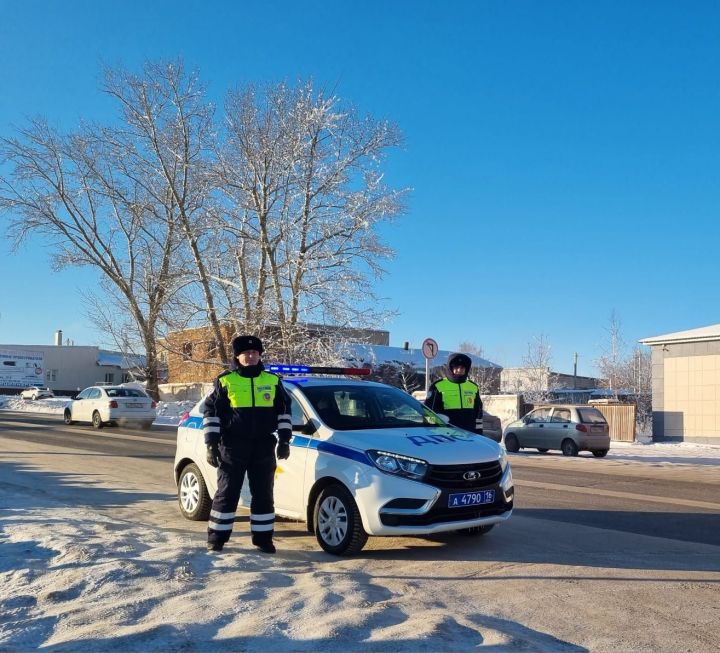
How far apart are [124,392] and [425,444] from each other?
23091mm

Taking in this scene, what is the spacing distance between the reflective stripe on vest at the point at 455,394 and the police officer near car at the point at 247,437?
2.94 m

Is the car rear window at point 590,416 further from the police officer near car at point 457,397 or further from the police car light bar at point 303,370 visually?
the police car light bar at point 303,370

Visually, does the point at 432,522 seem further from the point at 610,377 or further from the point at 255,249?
the point at 610,377

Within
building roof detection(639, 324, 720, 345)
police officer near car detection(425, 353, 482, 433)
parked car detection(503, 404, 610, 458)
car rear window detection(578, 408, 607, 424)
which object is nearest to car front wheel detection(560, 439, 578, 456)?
parked car detection(503, 404, 610, 458)

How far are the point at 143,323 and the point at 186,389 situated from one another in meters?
12.0

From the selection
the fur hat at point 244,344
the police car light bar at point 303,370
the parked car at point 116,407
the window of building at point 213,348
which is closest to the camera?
the fur hat at point 244,344

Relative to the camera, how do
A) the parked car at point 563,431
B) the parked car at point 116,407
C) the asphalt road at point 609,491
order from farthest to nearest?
the parked car at point 116,407 → the parked car at point 563,431 → the asphalt road at point 609,491

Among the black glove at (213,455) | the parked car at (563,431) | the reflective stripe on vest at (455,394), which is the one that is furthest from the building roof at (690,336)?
the black glove at (213,455)

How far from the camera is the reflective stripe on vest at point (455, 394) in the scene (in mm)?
9484

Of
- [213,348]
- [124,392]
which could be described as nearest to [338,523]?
[124,392]

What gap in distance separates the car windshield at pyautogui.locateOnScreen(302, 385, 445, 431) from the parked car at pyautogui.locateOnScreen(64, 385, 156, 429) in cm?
2105

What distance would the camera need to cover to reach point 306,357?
108 ft

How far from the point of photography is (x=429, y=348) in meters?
22.9

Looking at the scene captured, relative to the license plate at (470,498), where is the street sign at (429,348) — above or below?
above
